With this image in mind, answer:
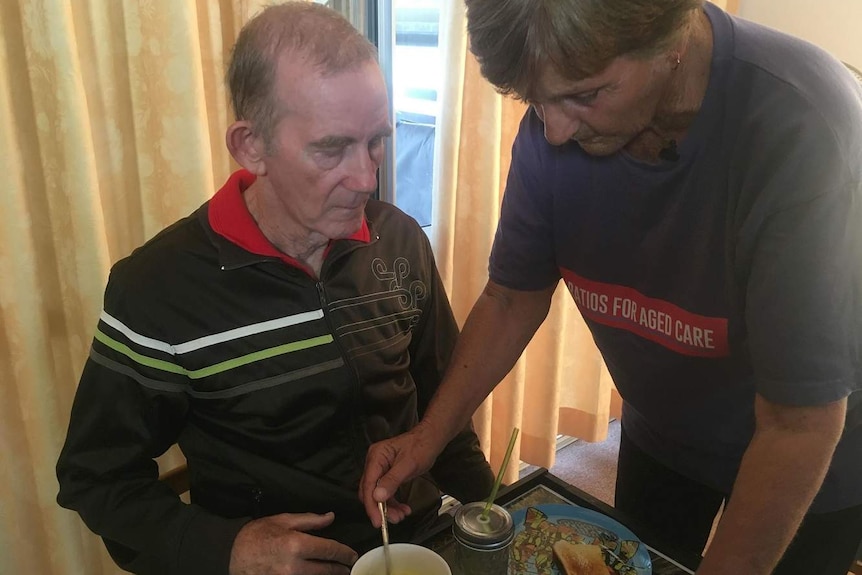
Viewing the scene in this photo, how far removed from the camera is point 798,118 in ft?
2.67

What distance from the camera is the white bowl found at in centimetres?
83

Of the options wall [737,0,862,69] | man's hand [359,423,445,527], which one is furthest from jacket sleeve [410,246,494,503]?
wall [737,0,862,69]

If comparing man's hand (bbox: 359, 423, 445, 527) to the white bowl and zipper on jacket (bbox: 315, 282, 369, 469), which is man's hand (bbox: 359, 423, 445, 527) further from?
the white bowl

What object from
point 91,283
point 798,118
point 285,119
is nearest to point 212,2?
point 285,119

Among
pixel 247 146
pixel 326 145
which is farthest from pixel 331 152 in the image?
pixel 247 146

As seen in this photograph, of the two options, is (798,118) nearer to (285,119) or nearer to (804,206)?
(804,206)

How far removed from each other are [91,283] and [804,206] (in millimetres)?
1140

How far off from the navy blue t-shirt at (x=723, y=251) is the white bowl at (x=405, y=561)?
45 centimetres

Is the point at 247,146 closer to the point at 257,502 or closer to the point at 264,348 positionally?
the point at 264,348

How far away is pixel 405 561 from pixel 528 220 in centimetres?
59

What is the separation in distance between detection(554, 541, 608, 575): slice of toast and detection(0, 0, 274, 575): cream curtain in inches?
35.4

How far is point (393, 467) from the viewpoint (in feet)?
3.63

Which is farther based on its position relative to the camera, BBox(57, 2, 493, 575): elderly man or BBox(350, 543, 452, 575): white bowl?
BBox(57, 2, 493, 575): elderly man

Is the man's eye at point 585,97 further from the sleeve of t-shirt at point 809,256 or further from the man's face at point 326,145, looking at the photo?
the man's face at point 326,145
